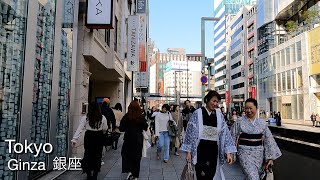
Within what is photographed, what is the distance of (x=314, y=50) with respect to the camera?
36656 millimetres

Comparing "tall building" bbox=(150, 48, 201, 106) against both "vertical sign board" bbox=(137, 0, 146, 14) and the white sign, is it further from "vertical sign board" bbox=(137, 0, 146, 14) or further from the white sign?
the white sign

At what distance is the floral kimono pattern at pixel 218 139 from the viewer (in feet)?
14.8

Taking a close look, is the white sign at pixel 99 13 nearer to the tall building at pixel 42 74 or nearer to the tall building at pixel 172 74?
the tall building at pixel 42 74

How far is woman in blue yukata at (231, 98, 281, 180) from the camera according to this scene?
468cm

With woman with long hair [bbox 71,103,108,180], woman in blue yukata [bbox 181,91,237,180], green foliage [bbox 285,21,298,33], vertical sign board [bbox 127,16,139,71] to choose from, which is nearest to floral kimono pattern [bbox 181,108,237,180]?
woman in blue yukata [bbox 181,91,237,180]

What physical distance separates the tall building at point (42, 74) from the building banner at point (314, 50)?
103 ft

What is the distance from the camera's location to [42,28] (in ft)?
22.5

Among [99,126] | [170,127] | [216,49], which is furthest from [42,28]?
[216,49]

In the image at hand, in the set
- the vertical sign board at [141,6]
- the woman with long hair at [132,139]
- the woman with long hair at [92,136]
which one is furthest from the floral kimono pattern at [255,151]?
the vertical sign board at [141,6]

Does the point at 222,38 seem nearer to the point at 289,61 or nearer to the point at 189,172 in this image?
the point at 289,61

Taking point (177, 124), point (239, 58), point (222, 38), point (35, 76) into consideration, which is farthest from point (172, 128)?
point (222, 38)

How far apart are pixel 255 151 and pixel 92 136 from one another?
3350mm

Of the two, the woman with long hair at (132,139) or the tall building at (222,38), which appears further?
the tall building at (222,38)

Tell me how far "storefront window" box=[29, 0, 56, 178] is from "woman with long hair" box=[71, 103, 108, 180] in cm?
100
